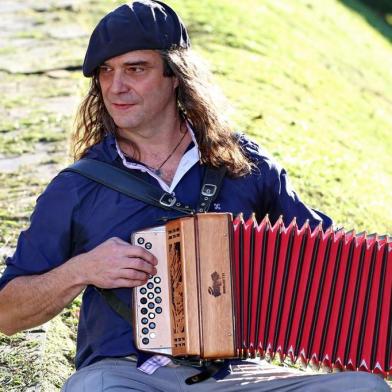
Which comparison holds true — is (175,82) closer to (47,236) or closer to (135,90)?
(135,90)

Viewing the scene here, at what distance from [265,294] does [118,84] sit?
92 centimetres

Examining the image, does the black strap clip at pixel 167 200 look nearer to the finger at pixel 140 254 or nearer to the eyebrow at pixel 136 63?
the finger at pixel 140 254

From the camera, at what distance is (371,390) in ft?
12.5

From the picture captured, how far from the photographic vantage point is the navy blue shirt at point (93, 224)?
402cm

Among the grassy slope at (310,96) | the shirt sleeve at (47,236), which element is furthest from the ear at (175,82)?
the grassy slope at (310,96)

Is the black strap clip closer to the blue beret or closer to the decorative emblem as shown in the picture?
the decorative emblem

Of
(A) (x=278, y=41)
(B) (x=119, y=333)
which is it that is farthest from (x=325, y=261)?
(A) (x=278, y=41)

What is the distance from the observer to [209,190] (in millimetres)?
4207

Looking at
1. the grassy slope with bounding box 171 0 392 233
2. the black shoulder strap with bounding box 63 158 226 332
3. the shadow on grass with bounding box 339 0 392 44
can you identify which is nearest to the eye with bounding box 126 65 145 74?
the black shoulder strap with bounding box 63 158 226 332

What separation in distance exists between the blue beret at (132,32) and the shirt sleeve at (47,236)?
1.69ft

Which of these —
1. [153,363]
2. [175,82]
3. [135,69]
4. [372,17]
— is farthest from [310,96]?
[372,17]

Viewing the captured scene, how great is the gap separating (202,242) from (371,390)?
0.72 m

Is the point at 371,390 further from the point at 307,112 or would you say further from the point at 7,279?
the point at 307,112

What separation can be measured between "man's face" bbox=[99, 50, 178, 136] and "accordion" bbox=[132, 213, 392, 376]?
537 mm
